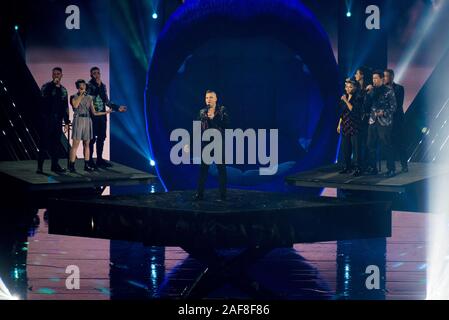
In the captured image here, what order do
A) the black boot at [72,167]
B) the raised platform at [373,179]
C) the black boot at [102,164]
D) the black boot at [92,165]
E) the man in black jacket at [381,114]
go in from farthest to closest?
the black boot at [102,164], the black boot at [92,165], the black boot at [72,167], the man in black jacket at [381,114], the raised platform at [373,179]

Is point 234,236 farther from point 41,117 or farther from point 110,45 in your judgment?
point 110,45

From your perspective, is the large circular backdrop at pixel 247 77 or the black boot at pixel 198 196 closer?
the black boot at pixel 198 196

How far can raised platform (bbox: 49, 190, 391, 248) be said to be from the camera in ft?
20.4

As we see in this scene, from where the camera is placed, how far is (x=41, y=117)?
9680 millimetres

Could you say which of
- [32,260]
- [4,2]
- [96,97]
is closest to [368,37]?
[96,97]

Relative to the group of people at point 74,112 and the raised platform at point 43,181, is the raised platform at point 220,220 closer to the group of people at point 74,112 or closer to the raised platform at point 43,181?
the raised platform at point 43,181

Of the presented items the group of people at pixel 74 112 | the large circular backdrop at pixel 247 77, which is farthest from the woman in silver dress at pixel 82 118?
the large circular backdrop at pixel 247 77

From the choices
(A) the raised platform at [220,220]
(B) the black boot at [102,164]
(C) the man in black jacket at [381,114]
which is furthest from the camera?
(B) the black boot at [102,164]

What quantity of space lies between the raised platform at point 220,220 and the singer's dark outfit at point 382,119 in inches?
97.0

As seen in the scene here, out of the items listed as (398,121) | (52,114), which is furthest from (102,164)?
(398,121)

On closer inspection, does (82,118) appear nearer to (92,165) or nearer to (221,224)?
(92,165)

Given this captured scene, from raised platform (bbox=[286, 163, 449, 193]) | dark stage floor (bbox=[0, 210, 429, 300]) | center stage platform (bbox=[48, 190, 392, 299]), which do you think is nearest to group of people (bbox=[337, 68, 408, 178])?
raised platform (bbox=[286, 163, 449, 193])

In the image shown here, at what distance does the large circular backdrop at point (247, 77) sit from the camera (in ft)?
37.3
